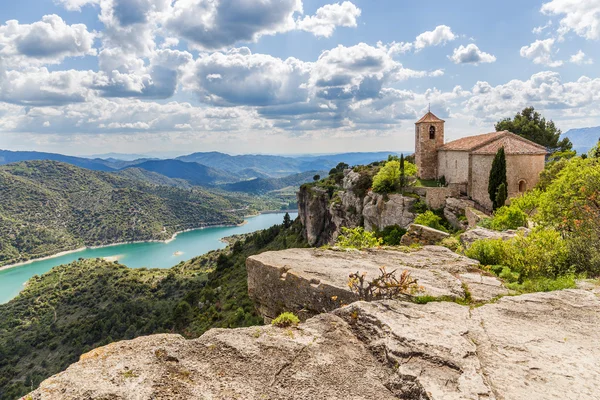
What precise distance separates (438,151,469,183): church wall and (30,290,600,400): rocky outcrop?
36383 mm

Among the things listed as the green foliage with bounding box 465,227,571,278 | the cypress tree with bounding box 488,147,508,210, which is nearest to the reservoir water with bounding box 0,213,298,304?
the cypress tree with bounding box 488,147,508,210

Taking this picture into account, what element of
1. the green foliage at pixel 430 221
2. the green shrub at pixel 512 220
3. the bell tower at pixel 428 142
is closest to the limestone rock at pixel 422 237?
the green shrub at pixel 512 220

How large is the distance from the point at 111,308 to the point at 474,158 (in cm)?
8160

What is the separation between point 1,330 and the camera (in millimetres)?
82375

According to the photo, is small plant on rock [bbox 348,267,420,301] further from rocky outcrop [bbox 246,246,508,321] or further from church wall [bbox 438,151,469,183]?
church wall [bbox 438,151,469,183]

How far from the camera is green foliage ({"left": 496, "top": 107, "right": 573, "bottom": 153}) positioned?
59000 millimetres

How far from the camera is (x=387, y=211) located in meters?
42.4

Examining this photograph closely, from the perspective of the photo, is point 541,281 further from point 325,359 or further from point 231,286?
point 231,286

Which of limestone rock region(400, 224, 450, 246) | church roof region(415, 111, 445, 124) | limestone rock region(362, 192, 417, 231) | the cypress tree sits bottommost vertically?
limestone rock region(362, 192, 417, 231)

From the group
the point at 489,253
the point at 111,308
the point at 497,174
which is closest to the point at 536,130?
the point at 497,174

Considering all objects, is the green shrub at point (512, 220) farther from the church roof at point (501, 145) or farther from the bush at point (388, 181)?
the bush at point (388, 181)

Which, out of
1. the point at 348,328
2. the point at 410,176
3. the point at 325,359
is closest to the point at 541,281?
the point at 348,328

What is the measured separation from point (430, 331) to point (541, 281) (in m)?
5.16

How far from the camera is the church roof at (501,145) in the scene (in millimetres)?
34853
